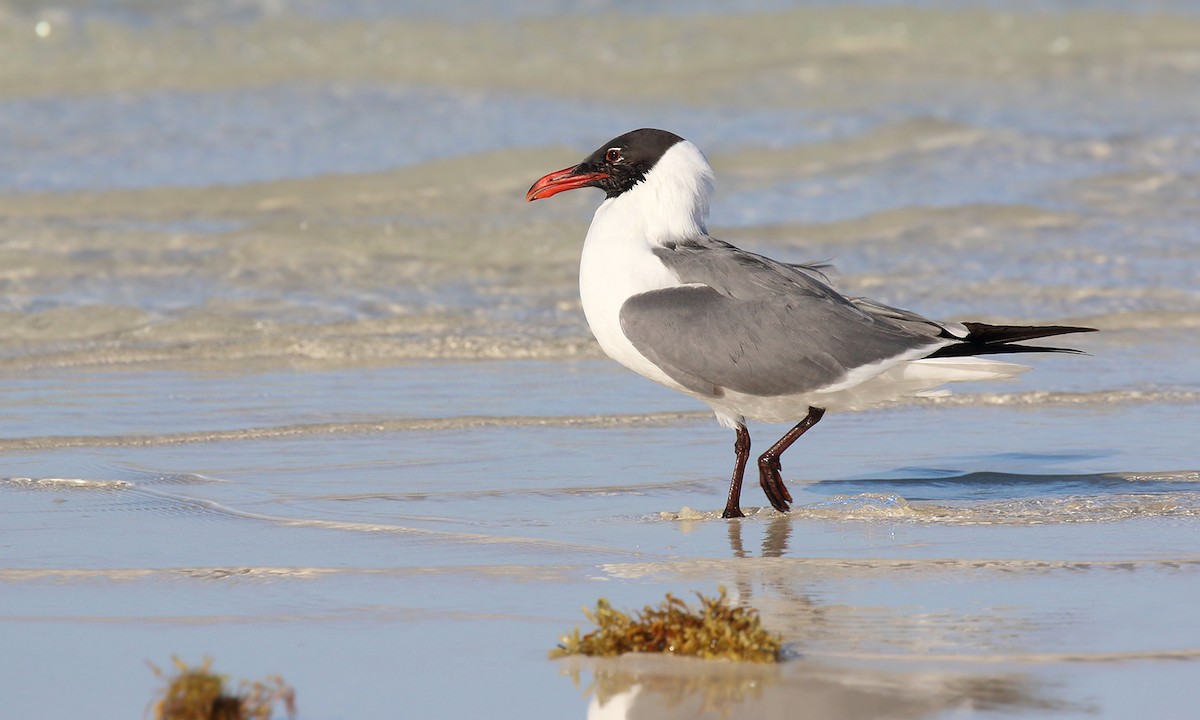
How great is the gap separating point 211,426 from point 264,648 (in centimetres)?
307

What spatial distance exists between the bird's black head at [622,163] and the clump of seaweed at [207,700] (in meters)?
3.07

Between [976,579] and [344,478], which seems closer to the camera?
[976,579]

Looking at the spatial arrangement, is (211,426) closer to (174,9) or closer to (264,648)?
(264,648)

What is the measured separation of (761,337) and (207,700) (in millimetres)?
2728

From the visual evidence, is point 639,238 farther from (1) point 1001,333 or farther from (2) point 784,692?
(2) point 784,692

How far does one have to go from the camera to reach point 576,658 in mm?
3744

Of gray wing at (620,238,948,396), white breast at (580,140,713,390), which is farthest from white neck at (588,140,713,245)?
gray wing at (620,238,948,396)

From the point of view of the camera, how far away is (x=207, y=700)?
3.24 metres

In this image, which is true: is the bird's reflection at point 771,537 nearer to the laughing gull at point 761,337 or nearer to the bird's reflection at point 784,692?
the laughing gull at point 761,337

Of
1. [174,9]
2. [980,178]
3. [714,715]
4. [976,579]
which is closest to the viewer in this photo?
[714,715]

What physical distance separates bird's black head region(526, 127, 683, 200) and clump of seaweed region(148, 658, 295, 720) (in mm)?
3067

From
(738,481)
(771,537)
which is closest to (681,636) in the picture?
(771,537)

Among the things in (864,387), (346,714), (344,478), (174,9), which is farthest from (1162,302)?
(174,9)

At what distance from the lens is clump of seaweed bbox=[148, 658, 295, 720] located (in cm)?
325
